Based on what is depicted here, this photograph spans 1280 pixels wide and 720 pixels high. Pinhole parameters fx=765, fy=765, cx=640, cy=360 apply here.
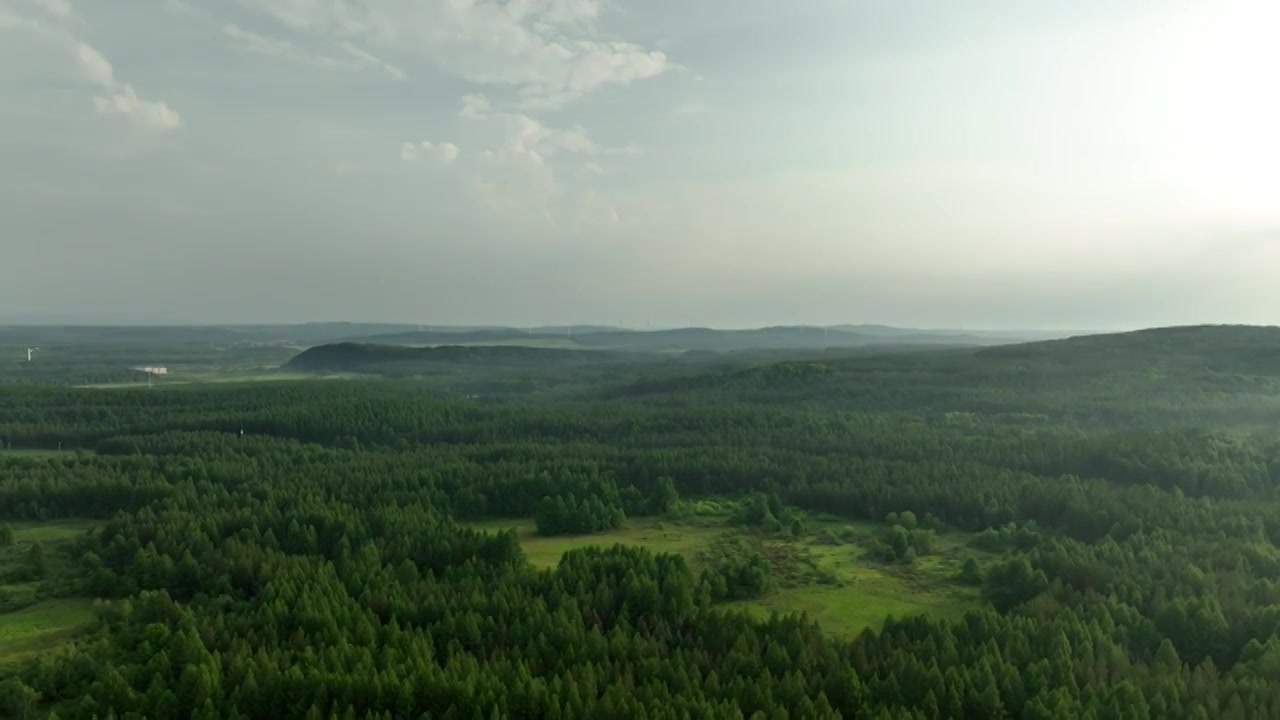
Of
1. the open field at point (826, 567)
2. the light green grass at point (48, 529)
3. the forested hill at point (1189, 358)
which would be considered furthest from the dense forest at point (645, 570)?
the forested hill at point (1189, 358)

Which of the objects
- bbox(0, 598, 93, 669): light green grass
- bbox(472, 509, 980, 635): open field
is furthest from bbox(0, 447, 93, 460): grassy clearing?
bbox(472, 509, 980, 635): open field

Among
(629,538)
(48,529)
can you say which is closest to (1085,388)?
(629,538)

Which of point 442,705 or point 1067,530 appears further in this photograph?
point 1067,530

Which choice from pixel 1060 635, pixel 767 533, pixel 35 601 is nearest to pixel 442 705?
pixel 1060 635

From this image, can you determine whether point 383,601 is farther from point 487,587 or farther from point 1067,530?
point 1067,530

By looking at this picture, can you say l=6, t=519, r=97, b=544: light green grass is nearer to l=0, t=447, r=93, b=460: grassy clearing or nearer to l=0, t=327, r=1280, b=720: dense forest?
l=0, t=327, r=1280, b=720: dense forest

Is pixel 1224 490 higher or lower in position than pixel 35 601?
higher
